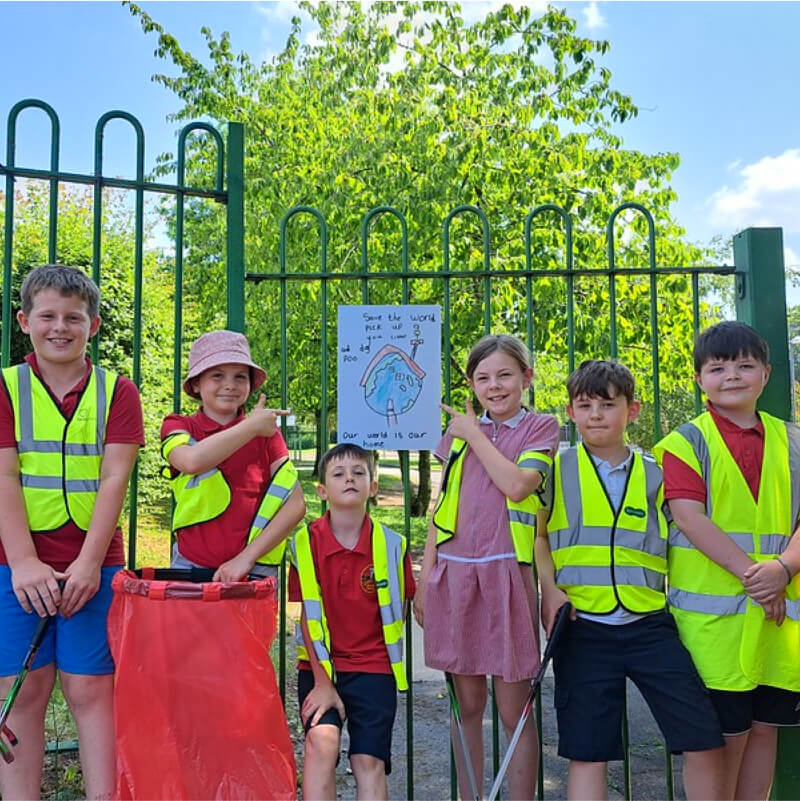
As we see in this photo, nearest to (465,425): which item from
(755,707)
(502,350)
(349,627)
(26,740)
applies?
(502,350)

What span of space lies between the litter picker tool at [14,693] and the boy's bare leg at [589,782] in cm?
183

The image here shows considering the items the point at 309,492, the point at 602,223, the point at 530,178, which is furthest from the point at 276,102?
the point at 309,492

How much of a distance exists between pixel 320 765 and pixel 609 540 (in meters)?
1.24

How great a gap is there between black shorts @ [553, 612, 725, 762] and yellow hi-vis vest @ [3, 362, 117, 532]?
1.79 metres

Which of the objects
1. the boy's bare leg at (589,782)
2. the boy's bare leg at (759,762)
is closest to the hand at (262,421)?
the boy's bare leg at (589,782)

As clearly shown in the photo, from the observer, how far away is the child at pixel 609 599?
2479 mm

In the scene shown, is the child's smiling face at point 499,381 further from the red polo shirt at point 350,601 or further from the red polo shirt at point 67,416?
the red polo shirt at point 67,416

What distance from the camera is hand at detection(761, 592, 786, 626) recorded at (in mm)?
2492

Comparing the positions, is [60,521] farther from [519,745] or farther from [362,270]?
[519,745]

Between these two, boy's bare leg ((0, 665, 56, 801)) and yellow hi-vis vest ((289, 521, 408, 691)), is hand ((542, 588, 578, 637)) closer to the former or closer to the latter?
yellow hi-vis vest ((289, 521, 408, 691))

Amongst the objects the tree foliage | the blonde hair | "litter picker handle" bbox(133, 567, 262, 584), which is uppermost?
the tree foliage

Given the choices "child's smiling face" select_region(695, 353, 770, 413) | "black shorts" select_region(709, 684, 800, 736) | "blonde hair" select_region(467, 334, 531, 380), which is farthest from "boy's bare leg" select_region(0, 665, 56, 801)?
"child's smiling face" select_region(695, 353, 770, 413)

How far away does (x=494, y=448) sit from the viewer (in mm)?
2695

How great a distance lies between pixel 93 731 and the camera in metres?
2.51
